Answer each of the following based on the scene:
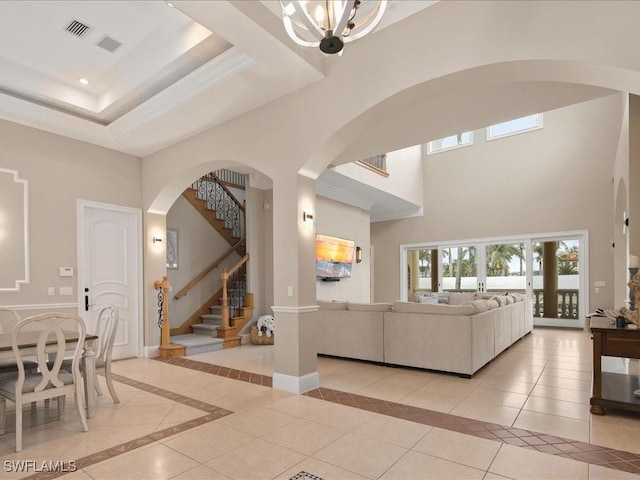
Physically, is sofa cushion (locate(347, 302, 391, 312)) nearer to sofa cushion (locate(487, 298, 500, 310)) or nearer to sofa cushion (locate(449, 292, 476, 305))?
sofa cushion (locate(487, 298, 500, 310))

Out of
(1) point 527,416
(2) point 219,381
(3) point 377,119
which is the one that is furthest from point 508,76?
(2) point 219,381

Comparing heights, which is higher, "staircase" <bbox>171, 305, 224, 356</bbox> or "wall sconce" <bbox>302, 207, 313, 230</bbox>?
"wall sconce" <bbox>302, 207, 313, 230</bbox>

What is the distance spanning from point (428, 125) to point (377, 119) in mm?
1409

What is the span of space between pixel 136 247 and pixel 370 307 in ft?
12.8

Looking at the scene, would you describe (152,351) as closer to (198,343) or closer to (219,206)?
(198,343)

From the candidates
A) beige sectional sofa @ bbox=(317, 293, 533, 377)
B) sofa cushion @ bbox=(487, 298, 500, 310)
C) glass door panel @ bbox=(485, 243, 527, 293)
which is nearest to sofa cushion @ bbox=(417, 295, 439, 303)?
glass door panel @ bbox=(485, 243, 527, 293)

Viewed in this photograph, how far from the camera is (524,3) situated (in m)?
2.92

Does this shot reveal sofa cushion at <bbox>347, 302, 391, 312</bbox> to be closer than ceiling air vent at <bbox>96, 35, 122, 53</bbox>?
No

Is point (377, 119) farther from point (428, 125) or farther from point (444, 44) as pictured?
point (428, 125)

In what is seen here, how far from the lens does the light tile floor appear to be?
2557 millimetres

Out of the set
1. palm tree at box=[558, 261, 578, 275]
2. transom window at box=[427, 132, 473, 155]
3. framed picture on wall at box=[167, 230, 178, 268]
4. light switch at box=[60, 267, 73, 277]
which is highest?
transom window at box=[427, 132, 473, 155]

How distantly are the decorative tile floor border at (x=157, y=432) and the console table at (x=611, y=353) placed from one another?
335 centimetres

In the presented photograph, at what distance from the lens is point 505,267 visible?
10047mm

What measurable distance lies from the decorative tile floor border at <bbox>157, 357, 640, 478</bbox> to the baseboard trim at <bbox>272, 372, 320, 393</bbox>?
0.07 metres
